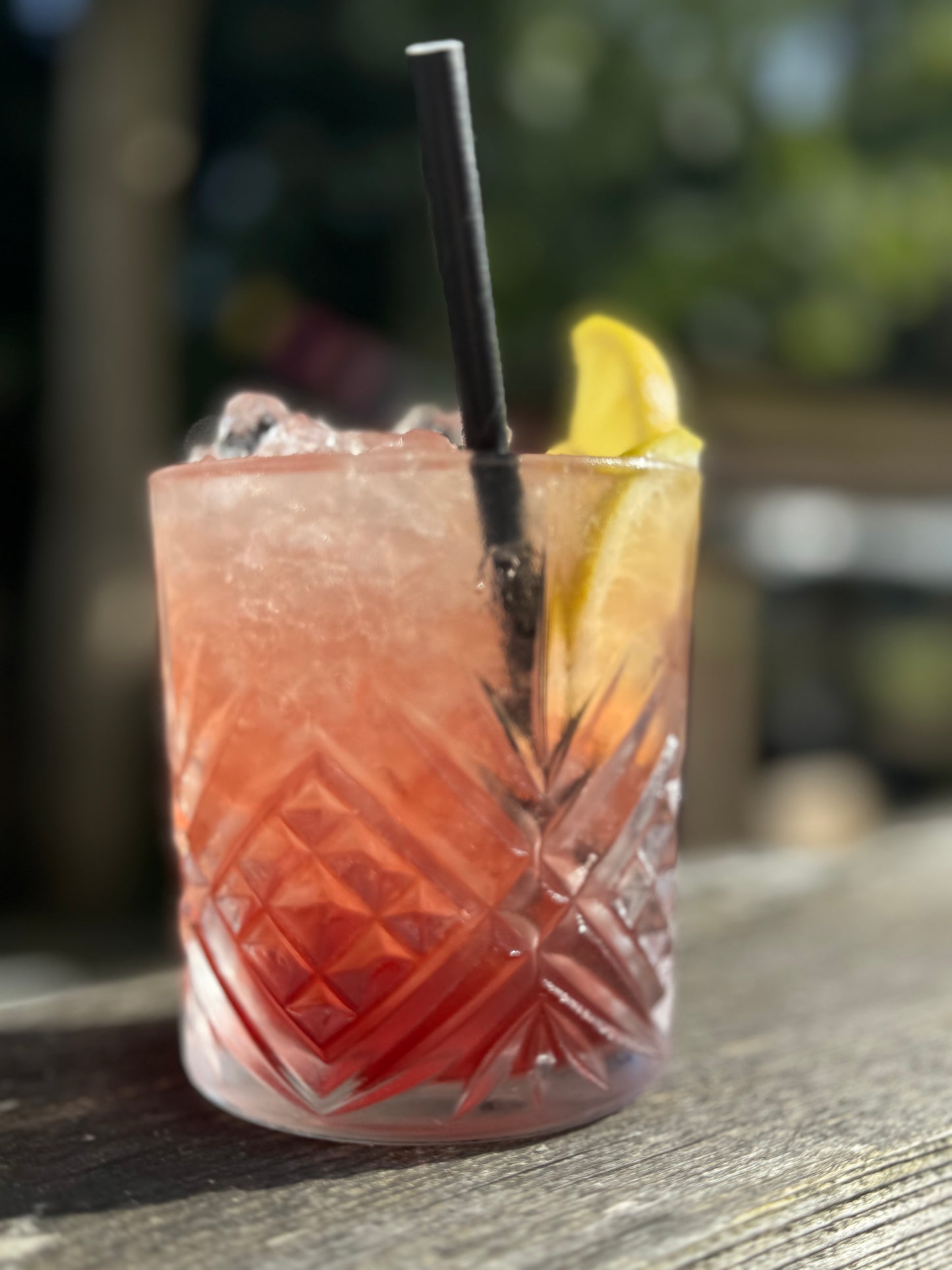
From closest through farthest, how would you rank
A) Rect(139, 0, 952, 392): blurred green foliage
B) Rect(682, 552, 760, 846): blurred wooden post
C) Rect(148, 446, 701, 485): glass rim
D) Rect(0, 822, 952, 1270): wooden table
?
Rect(0, 822, 952, 1270): wooden table
Rect(148, 446, 701, 485): glass rim
Rect(682, 552, 760, 846): blurred wooden post
Rect(139, 0, 952, 392): blurred green foliage

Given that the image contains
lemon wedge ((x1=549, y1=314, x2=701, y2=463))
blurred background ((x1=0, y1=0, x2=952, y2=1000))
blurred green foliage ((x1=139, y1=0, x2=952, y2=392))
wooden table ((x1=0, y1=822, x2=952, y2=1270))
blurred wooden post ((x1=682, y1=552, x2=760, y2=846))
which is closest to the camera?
wooden table ((x1=0, y1=822, x2=952, y2=1270))

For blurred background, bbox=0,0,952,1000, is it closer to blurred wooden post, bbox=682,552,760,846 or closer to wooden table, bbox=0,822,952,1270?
blurred wooden post, bbox=682,552,760,846

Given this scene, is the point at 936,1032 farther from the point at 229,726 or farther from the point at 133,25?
the point at 133,25

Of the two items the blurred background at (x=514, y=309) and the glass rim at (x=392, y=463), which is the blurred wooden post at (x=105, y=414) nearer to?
the blurred background at (x=514, y=309)

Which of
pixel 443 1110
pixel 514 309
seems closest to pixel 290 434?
pixel 443 1110

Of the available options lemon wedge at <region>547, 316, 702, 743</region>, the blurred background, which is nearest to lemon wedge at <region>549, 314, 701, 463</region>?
lemon wedge at <region>547, 316, 702, 743</region>

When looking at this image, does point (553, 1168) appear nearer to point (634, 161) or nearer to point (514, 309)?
point (514, 309)
